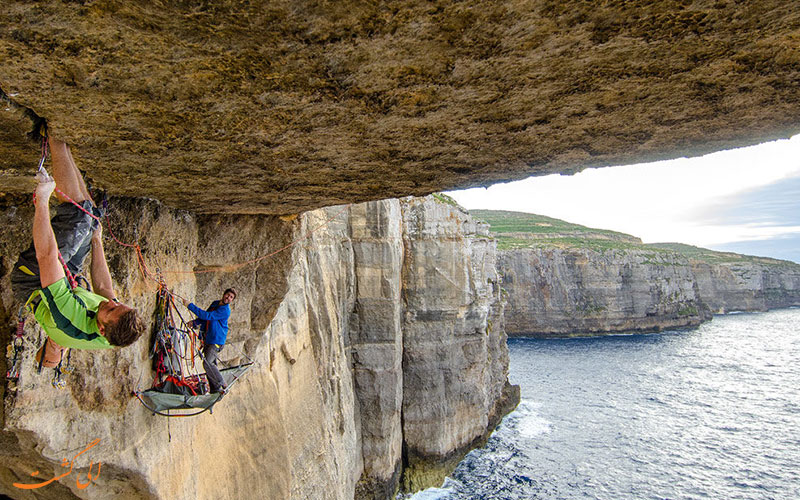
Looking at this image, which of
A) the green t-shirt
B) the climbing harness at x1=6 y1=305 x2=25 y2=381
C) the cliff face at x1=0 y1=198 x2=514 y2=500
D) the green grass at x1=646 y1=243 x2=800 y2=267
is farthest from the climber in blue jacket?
the green grass at x1=646 y1=243 x2=800 y2=267

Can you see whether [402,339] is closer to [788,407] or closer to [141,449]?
[141,449]

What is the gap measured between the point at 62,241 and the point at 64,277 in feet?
1.51

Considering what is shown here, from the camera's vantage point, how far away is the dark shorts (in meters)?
3.63

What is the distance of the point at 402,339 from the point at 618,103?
791 inches

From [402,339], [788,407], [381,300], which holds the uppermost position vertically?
[381,300]

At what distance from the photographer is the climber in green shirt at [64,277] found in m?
3.16

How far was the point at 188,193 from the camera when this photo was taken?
18.0ft

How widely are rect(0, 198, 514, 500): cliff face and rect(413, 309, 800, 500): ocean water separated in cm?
251

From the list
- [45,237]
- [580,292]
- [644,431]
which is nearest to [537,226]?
[580,292]

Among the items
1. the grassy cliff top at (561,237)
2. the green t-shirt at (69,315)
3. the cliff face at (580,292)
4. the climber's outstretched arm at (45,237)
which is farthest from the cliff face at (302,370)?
the grassy cliff top at (561,237)

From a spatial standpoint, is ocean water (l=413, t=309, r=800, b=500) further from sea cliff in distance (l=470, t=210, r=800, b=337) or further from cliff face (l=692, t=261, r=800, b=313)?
cliff face (l=692, t=261, r=800, b=313)

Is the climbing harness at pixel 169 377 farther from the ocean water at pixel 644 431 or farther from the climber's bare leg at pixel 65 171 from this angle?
the ocean water at pixel 644 431

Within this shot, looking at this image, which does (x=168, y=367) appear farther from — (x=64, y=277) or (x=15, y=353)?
(x=64, y=277)

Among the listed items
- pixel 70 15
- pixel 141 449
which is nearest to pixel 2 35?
pixel 70 15
